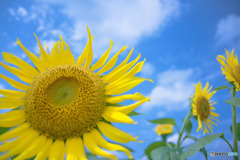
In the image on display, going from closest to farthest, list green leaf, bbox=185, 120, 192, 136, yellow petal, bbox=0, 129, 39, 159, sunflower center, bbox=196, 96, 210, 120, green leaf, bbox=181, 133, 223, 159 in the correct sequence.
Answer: yellow petal, bbox=0, 129, 39, 159, green leaf, bbox=181, 133, 223, 159, green leaf, bbox=185, 120, 192, 136, sunflower center, bbox=196, 96, 210, 120

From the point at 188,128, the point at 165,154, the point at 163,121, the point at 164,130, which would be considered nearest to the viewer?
the point at 165,154

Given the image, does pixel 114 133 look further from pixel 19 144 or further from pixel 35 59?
pixel 35 59

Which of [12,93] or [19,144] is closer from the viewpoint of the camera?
[19,144]

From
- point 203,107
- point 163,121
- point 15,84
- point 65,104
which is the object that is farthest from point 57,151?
point 203,107

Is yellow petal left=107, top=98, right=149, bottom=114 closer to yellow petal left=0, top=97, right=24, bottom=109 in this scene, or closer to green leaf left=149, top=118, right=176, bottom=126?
yellow petal left=0, top=97, right=24, bottom=109

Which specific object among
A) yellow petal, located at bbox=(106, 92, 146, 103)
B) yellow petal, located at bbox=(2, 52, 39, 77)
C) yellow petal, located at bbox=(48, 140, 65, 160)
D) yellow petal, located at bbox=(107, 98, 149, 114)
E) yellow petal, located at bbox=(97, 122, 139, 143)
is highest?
yellow petal, located at bbox=(2, 52, 39, 77)

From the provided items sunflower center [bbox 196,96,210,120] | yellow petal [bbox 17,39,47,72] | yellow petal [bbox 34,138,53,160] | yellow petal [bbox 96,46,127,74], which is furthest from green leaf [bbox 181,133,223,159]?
sunflower center [bbox 196,96,210,120]
